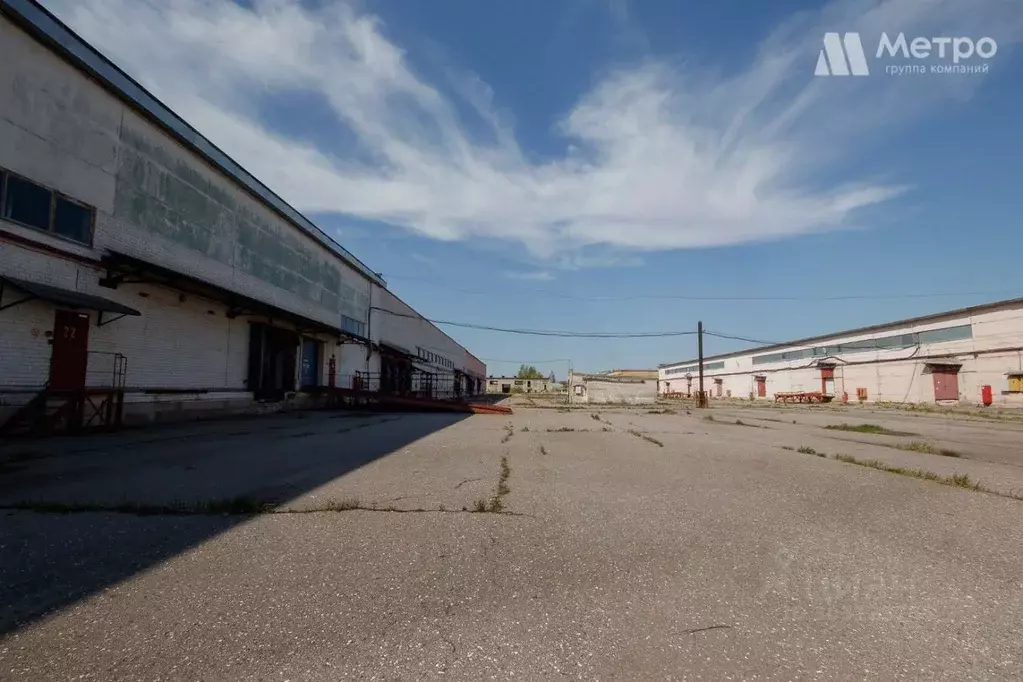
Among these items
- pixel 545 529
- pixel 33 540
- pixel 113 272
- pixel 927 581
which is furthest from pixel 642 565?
Result: pixel 113 272

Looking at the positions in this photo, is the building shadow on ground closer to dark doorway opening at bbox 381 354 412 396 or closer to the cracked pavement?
the cracked pavement

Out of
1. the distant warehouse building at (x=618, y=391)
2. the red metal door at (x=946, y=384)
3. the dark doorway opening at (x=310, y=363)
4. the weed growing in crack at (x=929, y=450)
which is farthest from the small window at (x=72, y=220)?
the red metal door at (x=946, y=384)

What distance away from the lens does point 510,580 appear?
3230 mm

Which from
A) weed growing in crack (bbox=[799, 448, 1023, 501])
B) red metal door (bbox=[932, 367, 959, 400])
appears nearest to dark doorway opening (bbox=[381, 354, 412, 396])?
weed growing in crack (bbox=[799, 448, 1023, 501])

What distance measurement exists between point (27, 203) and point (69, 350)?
10.3 feet

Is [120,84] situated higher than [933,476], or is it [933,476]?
[120,84]

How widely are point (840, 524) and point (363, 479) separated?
501 centimetres

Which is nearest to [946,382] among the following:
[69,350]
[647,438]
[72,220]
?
[647,438]

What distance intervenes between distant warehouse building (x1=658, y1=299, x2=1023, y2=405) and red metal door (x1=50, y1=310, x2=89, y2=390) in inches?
1743

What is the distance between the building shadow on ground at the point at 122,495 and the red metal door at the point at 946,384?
134 feet

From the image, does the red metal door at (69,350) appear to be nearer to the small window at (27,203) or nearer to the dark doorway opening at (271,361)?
the small window at (27,203)

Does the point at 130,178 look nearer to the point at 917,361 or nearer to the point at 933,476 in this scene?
the point at 933,476

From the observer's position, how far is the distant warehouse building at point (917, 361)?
3259 cm

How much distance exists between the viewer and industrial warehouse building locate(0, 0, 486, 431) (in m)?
10.6
